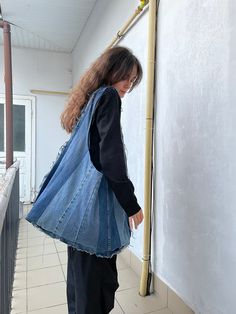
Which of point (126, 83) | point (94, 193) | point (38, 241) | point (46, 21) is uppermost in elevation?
point (46, 21)

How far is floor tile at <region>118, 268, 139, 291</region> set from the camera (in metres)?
1.95

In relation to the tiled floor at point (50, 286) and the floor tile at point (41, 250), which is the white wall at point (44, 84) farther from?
the tiled floor at point (50, 286)

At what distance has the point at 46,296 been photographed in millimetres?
1838

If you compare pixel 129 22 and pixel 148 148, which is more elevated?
pixel 129 22

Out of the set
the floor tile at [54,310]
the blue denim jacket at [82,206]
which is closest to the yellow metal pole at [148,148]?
the floor tile at [54,310]

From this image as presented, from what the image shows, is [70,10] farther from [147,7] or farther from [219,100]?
[219,100]

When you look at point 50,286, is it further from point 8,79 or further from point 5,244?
point 8,79

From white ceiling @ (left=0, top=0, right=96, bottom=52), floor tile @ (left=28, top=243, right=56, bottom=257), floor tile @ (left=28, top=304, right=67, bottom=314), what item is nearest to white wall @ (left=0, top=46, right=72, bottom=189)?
white ceiling @ (left=0, top=0, right=96, bottom=52)

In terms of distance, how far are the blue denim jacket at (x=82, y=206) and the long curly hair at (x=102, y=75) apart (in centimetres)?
8

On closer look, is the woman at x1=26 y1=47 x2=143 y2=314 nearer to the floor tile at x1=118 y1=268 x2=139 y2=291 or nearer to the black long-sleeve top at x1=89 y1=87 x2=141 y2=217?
the black long-sleeve top at x1=89 y1=87 x2=141 y2=217

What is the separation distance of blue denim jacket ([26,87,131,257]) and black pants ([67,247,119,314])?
11 cm

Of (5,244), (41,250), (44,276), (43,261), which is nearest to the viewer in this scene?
(5,244)

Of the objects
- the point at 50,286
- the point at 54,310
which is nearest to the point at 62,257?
the point at 50,286

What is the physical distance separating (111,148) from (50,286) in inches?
57.1
